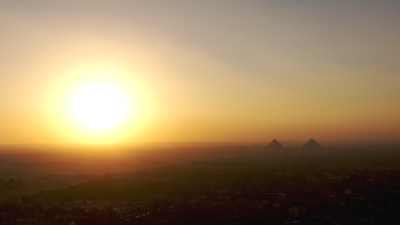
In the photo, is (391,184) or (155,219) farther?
(391,184)

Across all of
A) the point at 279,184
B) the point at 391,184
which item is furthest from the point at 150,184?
the point at 391,184

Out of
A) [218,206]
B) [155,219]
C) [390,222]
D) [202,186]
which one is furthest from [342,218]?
[202,186]

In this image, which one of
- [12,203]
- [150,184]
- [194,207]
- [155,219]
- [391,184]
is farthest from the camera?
[150,184]

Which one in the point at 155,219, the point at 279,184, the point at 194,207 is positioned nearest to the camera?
the point at 155,219

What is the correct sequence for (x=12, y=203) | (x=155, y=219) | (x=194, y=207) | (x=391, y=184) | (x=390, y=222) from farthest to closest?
(x=391, y=184)
(x=12, y=203)
(x=194, y=207)
(x=155, y=219)
(x=390, y=222)

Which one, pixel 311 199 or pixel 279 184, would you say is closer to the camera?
pixel 311 199

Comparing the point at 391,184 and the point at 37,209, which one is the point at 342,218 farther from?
the point at 37,209

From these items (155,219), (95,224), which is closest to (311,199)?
(155,219)

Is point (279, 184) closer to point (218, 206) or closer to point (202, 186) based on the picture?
point (202, 186)

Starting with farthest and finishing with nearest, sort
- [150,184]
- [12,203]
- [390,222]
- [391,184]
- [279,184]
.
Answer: [150,184]
[279,184]
[391,184]
[12,203]
[390,222]
